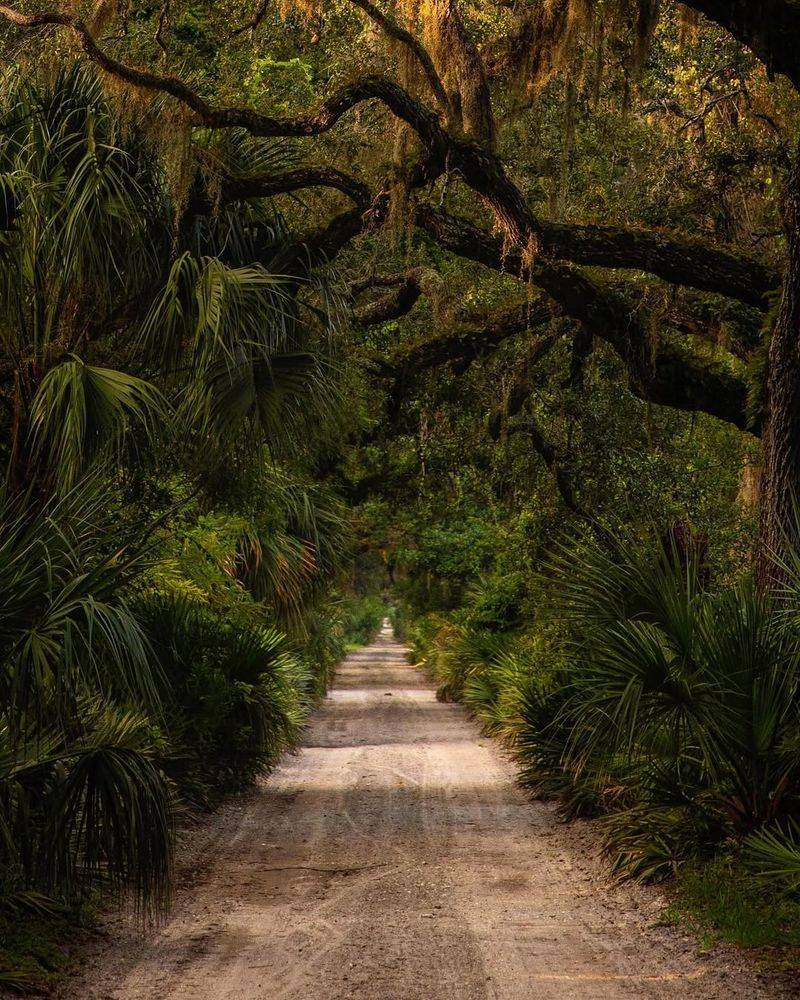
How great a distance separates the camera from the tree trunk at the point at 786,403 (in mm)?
8938

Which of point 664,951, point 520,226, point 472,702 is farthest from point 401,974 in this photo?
point 472,702

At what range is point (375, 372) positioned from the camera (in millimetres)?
15109

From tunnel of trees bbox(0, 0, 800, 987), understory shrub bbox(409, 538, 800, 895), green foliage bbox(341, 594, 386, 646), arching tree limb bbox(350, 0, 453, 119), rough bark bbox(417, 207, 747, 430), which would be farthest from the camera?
green foliage bbox(341, 594, 386, 646)

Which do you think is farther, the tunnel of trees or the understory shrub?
the understory shrub

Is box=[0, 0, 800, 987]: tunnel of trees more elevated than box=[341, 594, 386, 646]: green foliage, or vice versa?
box=[0, 0, 800, 987]: tunnel of trees

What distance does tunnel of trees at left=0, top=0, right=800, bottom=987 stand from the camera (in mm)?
6602

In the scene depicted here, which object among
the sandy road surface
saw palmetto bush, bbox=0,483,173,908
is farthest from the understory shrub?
saw palmetto bush, bbox=0,483,173,908

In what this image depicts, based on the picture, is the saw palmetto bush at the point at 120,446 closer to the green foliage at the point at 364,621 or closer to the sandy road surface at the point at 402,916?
the sandy road surface at the point at 402,916

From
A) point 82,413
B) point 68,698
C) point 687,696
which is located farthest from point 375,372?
point 68,698

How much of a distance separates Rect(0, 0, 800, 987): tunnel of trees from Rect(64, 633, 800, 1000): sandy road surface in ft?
1.51

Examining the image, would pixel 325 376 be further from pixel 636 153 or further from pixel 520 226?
pixel 636 153

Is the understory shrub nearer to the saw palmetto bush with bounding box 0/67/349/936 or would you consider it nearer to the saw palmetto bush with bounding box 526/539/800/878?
the saw palmetto bush with bounding box 526/539/800/878

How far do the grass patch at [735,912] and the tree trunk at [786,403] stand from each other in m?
2.28

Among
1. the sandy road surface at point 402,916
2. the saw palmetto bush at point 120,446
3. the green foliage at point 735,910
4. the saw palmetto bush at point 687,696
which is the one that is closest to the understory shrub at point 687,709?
the saw palmetto bush at point 687,696
